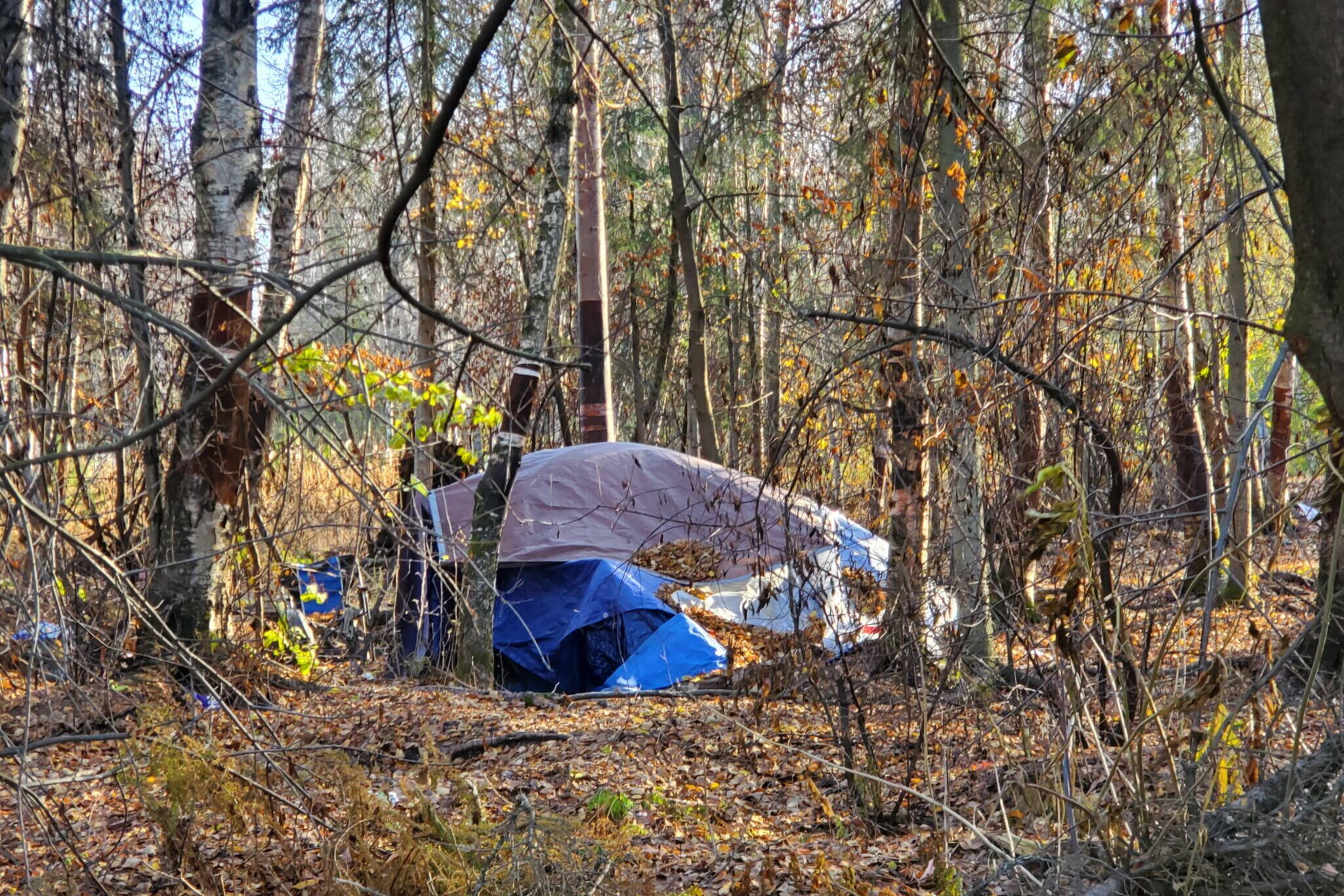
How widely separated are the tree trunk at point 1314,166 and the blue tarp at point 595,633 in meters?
6.09

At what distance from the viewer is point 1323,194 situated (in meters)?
2.56

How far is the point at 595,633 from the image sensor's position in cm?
883

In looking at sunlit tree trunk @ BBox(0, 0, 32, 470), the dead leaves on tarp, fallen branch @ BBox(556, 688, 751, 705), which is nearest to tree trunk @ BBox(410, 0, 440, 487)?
sunlit tree trunk @ BBox(0, 0, 32, 470)

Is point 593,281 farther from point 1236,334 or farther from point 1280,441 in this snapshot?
point 1236,334

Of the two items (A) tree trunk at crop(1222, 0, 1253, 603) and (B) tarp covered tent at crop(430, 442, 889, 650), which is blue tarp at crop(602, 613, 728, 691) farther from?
(A) tree trunk at crop(1222, 0, 1253, 603)

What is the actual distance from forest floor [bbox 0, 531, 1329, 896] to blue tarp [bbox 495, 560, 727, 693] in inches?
56.1

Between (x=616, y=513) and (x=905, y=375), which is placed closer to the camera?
(x=905, y=375)

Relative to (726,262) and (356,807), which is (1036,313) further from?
(726,262)

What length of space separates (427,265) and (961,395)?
752 centimetres

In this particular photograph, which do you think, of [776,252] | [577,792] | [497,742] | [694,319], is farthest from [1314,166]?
[694,319]

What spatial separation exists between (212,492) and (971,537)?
14.9 ft

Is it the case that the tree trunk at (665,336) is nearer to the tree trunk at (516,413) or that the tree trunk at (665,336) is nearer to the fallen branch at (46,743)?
the tree trunk at (516,413)

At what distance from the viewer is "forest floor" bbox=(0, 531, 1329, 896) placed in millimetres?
3424

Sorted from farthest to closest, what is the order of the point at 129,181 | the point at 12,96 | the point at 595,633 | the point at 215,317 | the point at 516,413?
the point at 595,633 < the point at 516,413 < the point at 215,317 < the point at 129,181 < the point at 12,96
